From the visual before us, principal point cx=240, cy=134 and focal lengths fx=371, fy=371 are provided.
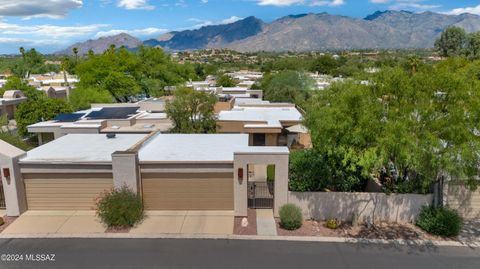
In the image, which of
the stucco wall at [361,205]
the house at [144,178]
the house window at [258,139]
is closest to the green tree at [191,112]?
the house window at [258,139]

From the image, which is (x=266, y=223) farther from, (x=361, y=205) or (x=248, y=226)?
(x=361, y=205)

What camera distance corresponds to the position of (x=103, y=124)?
27703mm

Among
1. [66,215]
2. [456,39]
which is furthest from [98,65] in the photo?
[456,39]

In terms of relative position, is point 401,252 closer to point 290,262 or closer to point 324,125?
point 290,262

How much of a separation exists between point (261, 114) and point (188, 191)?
16.7 m

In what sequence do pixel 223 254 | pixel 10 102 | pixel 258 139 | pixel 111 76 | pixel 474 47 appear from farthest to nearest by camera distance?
pixel 474 47 < pixel 10 102 < pixel 111 76 < pixel 258 139 < pixel 223 254

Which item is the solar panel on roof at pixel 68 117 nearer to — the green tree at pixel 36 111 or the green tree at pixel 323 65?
the green tree at pixel 36 111

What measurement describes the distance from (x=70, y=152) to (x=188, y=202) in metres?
6.96

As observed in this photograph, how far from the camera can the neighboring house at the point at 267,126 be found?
27.4 meters

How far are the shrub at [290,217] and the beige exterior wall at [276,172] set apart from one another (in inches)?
29.6

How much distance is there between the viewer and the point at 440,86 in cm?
1512

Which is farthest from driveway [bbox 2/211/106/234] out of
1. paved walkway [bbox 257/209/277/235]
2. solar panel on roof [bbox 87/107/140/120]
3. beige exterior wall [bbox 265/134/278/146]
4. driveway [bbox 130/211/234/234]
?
solar panel on roof [bbox 87/107/140/120]

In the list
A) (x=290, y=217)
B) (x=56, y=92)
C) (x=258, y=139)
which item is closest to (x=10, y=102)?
(x=56, y=92)

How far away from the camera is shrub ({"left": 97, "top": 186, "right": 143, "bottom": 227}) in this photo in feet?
53.7
